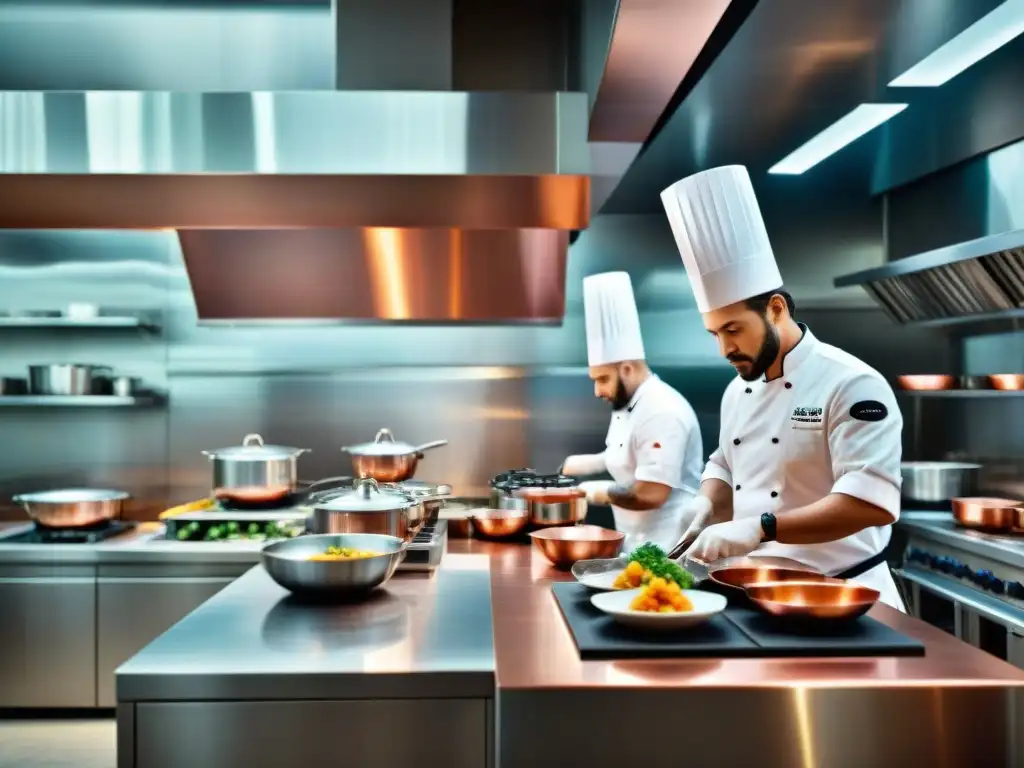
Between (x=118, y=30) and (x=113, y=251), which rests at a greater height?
(x=118, y=30)

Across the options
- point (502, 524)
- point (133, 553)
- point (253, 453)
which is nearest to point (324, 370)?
point (253, 453)

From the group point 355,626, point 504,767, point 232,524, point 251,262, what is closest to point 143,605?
point 232,524

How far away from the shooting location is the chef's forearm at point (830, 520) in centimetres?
218

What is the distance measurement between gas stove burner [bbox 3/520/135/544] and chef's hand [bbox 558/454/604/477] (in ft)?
6.54

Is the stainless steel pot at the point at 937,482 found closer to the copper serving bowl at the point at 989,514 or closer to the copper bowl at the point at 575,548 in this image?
the copper serving bowl at the point at 989,514

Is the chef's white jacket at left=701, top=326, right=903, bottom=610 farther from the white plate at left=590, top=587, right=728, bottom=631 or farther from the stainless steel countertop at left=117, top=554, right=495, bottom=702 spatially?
the stainless steel countertop at left=117, top=554, right=495, bottom=702

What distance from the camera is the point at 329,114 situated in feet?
8.38

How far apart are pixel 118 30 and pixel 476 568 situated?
133 inches

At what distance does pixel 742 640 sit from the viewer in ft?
5.15

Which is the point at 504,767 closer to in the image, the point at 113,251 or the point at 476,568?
the point at 476,568

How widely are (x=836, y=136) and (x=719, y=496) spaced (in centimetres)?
148

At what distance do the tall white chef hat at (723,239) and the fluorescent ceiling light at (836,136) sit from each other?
64 cm

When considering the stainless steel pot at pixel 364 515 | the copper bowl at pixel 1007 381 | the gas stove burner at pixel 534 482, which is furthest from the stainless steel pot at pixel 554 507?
the copper bowl at pixel 1007 381

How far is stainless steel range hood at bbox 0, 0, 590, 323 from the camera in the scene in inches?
100
